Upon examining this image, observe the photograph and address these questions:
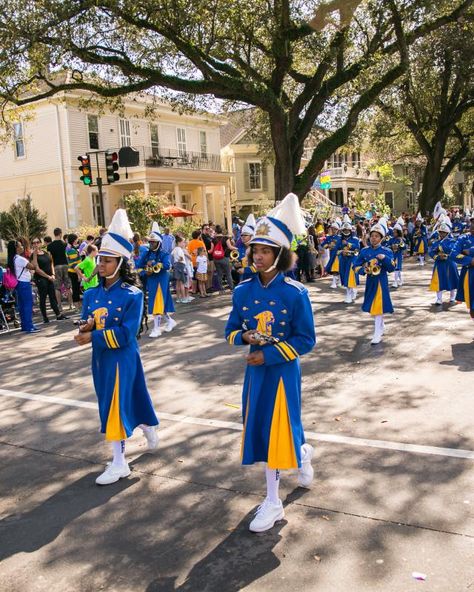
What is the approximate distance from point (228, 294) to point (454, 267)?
6635mm

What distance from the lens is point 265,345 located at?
4469 mm

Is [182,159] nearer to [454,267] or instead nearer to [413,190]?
[454,267]

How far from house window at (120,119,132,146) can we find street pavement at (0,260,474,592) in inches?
1067

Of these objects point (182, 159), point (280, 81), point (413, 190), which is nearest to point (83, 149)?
point (182, 159)

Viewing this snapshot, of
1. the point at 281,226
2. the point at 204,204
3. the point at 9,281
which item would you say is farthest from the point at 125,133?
the point at 281,226

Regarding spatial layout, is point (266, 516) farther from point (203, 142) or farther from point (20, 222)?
point (203, 142)

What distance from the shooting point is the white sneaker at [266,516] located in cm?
429

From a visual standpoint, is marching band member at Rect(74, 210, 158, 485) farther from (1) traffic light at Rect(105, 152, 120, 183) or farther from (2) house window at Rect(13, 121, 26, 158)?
(2) house window at Rect(13, 121, 26, 158)

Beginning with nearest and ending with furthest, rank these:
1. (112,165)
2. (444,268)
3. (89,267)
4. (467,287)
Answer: (467,287) → (89,267) → (444,268) → (112,165)

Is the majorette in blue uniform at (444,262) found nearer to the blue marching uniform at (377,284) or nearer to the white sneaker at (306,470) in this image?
the blue marching uniform at (377,284)

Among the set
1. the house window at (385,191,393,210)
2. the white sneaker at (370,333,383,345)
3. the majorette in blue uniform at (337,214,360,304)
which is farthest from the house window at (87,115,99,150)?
the house window at (385,191,393,210)

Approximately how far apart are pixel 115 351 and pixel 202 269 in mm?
12053

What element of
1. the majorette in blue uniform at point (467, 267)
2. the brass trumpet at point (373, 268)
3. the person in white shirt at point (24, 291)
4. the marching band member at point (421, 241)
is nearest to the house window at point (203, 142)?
the marching band member at point (421, 241)

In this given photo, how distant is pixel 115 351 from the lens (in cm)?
537
